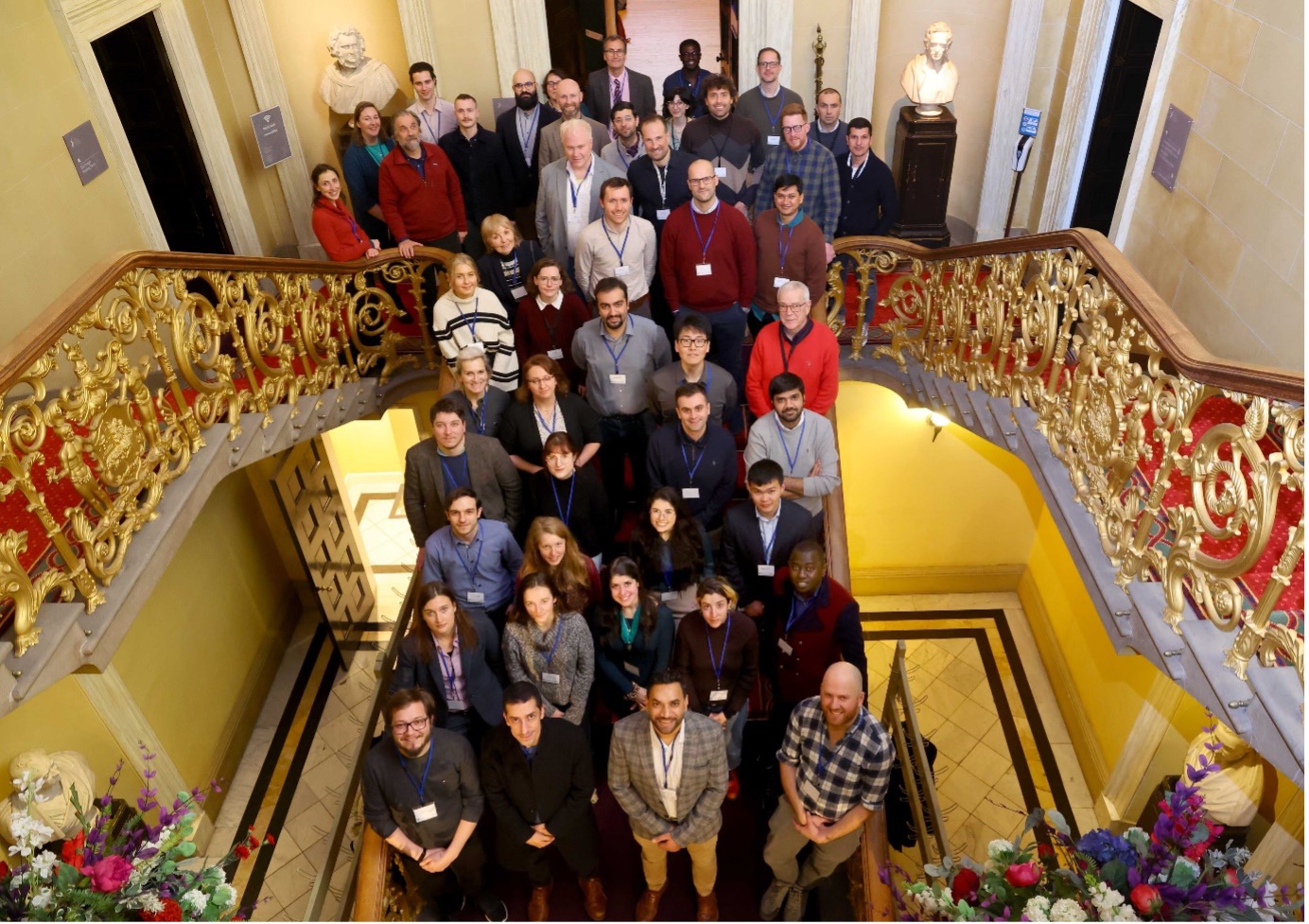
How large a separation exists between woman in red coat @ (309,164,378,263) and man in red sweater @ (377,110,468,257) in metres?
0.28

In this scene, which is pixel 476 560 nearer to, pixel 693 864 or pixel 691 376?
pixel 691 376

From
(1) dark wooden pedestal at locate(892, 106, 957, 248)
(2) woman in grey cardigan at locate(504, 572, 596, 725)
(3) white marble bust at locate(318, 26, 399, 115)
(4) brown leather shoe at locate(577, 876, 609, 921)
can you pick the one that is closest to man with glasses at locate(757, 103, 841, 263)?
(1) dark wooden pedestal at locate(892, 106, 957, 248)

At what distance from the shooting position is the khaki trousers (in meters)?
4.48

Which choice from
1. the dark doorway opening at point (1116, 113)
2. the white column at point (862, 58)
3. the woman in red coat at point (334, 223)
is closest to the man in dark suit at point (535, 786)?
the woman in red coat at point (334, 223)

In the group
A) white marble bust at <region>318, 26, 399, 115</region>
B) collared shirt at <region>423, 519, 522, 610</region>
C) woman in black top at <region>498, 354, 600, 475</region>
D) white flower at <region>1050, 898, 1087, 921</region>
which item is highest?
white marble bust at <region>318, 26, 399, 115</region>

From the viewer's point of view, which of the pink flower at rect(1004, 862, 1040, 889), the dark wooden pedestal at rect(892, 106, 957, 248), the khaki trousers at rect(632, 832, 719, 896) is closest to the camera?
the pink flower at rect(1004, 862, 1040, 889)

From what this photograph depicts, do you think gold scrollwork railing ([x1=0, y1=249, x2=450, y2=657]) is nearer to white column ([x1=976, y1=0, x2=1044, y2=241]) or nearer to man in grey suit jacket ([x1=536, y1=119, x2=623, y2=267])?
man in grey suit jacket ([x1=536, y1=119, x2=623, y2=267])

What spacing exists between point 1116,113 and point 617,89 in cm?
385

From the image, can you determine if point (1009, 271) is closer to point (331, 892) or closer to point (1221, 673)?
point (1221, 673)

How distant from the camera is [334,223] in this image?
664 cm

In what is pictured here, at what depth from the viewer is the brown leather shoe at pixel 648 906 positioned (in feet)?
15.9

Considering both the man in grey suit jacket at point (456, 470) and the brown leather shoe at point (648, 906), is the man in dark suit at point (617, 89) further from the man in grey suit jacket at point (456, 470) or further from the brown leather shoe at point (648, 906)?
the brown leather shoe at point (648, 906)

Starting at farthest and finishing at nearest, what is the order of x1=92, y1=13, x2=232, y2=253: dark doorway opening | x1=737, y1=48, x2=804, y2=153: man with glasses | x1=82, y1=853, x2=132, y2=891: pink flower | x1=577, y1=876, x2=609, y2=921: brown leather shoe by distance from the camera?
1. x1=737, y1=48, x2=804, y2=153: man with glasses
2. x1=92, y1=13, x2=232, y2=253: dark doorway opening
3. x1=577, y1=876, x2=609, y2=921: brown leather shoe
4. x1=82, y1=853, x2=132, y2=891: pink flower

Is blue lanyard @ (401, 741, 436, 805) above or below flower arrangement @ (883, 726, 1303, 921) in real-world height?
below
